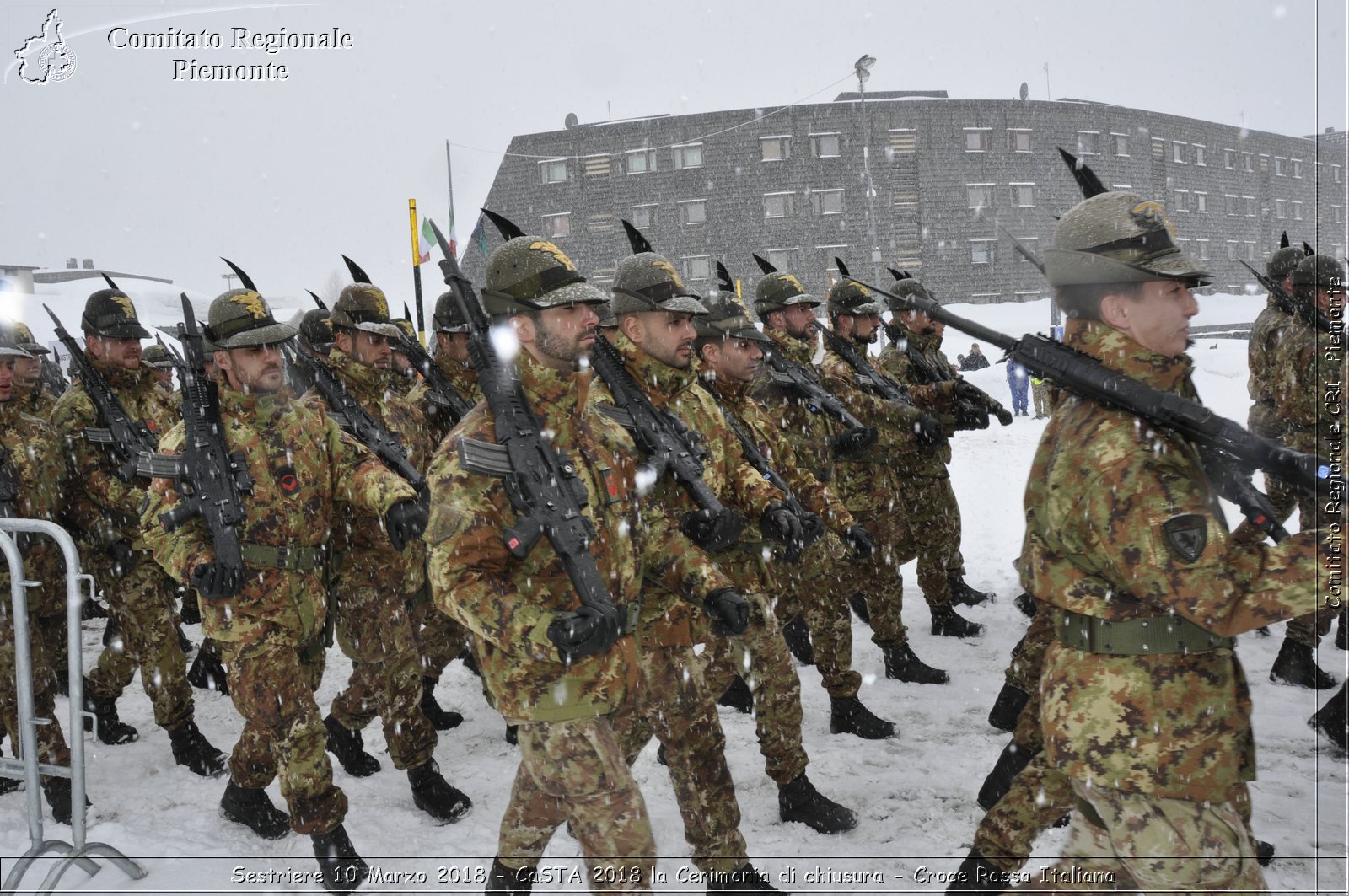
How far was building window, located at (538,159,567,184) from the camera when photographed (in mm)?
37031

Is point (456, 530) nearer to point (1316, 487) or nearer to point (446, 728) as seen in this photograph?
point (1316, 487)

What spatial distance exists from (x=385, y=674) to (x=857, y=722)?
2.60 m

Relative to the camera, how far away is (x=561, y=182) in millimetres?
37094

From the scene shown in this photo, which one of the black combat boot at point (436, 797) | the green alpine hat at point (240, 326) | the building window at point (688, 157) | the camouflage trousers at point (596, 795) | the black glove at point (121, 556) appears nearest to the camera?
the camouflage trousers at point (596, 795)

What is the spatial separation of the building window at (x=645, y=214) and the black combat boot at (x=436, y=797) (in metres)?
34.2

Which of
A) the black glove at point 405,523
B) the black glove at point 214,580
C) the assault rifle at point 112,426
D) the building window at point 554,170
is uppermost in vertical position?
the building window at point 554,170

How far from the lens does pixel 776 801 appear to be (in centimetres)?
432

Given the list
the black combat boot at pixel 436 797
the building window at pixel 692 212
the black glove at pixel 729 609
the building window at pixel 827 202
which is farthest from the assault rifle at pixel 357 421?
the building window at pixel 827 202

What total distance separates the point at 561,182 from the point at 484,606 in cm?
3678

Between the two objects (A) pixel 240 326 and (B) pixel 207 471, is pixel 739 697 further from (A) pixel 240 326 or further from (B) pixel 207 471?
(A) pixel 240 326

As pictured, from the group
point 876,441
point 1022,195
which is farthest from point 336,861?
point 1022,195

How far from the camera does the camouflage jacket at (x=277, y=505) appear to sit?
3.73 metres

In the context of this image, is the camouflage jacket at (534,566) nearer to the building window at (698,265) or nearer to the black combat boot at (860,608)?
the black combat boot at (860,608)

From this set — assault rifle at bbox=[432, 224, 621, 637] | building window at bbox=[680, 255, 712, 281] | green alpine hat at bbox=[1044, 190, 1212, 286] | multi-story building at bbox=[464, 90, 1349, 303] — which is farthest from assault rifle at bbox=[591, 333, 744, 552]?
building window at bbox=[680, 255, 712, 281]
